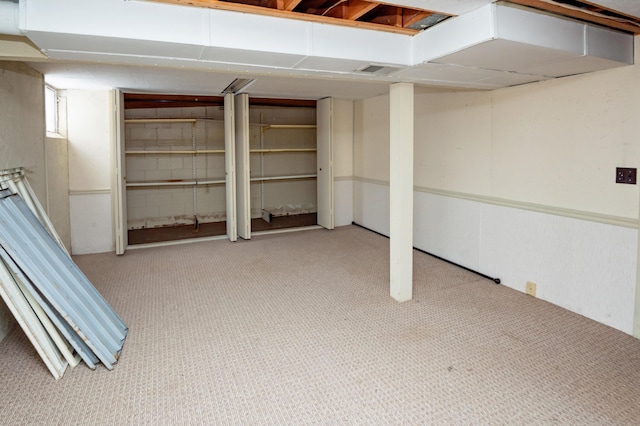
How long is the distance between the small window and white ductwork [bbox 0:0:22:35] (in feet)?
9.65

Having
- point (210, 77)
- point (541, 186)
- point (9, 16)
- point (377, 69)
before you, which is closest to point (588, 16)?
point (377, 69)

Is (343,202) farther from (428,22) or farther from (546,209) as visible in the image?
(428,22)

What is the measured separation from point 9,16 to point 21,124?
165 cm

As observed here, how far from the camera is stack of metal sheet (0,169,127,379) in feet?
7.66

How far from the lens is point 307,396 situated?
219cm

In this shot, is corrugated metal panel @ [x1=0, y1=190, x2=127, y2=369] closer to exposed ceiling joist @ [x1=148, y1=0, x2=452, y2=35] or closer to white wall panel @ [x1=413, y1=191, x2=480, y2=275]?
exposed ceiling joist @ [x1=148, y1=0, x2=452, y2=35]

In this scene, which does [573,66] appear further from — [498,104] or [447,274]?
[447,274]

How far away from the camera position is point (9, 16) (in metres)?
1.95

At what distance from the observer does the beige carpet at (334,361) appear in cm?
206

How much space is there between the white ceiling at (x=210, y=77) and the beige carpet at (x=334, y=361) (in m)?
1.80

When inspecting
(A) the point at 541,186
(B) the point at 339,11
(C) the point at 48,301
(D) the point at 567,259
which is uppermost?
(B) the point at 339,11

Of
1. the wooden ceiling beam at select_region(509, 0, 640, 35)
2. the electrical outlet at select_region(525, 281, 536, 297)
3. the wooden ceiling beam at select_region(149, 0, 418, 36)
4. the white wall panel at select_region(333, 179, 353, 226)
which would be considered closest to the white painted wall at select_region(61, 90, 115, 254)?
the white wall panel at select_region(333, 179, 353, 226)

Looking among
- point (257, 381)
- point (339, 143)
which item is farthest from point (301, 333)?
point (339, 143)

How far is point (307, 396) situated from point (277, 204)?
5.56m
